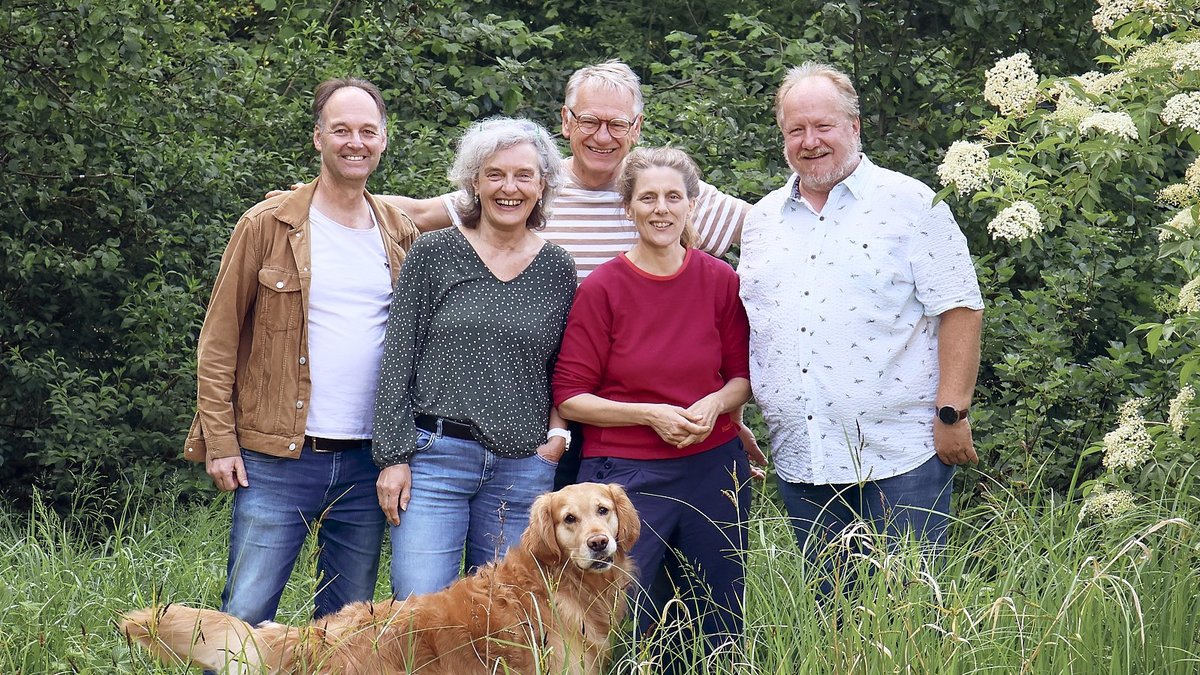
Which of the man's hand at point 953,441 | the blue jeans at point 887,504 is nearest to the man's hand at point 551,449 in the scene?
the blue jeans at point 887,504

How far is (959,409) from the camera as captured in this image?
3965 mm

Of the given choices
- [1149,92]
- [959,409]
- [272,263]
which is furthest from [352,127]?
[1149,92]

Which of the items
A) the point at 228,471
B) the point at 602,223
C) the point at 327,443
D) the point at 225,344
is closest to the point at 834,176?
the point at 602,223

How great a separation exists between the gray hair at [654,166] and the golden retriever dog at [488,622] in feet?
3.11

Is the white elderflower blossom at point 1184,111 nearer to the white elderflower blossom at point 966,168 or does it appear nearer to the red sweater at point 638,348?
the white elderflower blossom at point 966,168

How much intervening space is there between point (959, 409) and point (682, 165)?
1.14m

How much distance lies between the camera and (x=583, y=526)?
12.5 feet

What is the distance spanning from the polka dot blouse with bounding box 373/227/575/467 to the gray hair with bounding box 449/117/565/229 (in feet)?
0.74

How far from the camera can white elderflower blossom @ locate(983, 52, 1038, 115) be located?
3.76 metres

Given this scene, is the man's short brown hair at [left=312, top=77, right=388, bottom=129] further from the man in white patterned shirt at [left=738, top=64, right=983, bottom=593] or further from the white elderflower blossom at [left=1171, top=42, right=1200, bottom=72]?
the white elderflower blossom at [left=1171, top=42, right=1200, bottom=72]

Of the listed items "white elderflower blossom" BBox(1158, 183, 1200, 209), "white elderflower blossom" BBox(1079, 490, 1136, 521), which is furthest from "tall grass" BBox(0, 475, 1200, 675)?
"white elderflower blossom" BBox(1158, 183, 1200, 209)

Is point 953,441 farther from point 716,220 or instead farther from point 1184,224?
point 716,220

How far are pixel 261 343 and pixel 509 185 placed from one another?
93 cm

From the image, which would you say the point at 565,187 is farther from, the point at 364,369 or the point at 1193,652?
the point at 1193,652
